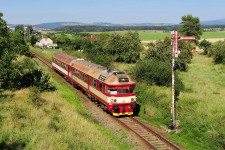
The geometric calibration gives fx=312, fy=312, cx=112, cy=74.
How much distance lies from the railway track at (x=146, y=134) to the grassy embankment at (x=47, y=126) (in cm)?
135

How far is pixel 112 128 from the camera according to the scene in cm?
2119

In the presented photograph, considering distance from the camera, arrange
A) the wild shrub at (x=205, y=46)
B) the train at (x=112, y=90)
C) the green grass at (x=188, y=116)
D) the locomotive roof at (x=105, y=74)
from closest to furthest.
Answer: the green grass at (x=188, y=116) < the train at (x=112, y=90) < the locomotive roof at (x=105, y=74) < the wild shrub at (x=205, y=46)

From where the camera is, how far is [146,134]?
19953mm

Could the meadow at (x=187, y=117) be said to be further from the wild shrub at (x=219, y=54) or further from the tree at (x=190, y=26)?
the tree at (x=190, y=26)

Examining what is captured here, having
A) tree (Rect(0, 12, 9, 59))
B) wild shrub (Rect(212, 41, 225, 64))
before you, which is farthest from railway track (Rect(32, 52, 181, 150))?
wild shrub (Rect(212, 41, 225, 64))

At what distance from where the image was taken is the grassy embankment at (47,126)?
597 inches

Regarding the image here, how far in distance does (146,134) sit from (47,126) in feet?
20.6

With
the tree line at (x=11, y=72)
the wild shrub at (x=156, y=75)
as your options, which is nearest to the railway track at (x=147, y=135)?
the wild shrub at (x=156, y=75)

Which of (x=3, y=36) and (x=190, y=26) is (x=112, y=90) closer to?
(x=3, y=36)

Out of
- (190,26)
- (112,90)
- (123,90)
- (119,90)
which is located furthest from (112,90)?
(190,26)

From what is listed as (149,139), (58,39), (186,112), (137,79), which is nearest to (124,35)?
(137,79)

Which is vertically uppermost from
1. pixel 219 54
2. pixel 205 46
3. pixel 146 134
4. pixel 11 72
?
pixel 11 72

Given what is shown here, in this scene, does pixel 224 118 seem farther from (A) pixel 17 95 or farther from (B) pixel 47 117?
(A) pixel 17 95

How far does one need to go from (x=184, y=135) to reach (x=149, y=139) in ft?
7.88
